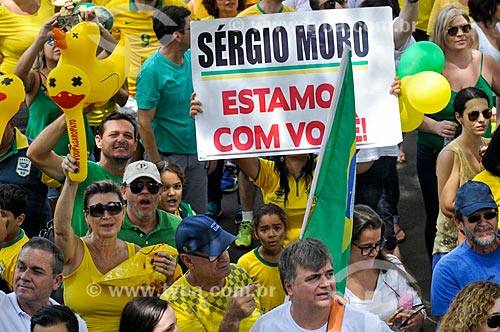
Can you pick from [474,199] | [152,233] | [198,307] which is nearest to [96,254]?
[152,233]

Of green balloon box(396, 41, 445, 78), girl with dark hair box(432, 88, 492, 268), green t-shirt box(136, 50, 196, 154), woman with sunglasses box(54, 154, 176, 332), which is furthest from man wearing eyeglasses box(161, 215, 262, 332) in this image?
green t-shirt box(136, 50, 196, 154)

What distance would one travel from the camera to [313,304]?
4.68 meters

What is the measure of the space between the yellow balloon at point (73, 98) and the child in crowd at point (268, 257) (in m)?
1.02

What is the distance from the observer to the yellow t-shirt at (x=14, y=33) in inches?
330

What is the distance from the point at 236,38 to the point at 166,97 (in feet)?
3.79

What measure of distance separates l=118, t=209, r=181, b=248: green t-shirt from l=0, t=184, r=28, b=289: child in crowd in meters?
0.57

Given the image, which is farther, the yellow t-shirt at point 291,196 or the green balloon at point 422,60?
the green balloon at point 422,60

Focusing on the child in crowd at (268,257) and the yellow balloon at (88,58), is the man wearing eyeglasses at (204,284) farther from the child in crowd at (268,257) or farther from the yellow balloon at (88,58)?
the yellow balloon at (88,58)

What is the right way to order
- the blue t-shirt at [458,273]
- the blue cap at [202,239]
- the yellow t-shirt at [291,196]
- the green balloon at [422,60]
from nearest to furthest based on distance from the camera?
the blue cap at [202,239] < the blue t-shirt at [458,273] < the yellow t-shirt at [291,196] < the green balloon at [422,60]

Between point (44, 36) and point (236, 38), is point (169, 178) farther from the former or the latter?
point (44, 36)

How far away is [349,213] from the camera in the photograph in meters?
5.32

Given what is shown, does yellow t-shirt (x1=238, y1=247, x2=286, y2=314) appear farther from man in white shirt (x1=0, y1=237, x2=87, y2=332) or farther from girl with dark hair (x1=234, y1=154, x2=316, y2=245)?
man in white shirt (x1=0, y1=237, x2=87, y2=332)

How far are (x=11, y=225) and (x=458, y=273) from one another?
2431mm

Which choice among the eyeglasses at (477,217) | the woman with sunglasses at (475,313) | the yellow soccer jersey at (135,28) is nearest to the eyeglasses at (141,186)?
the eyeglasses at (477,217)
